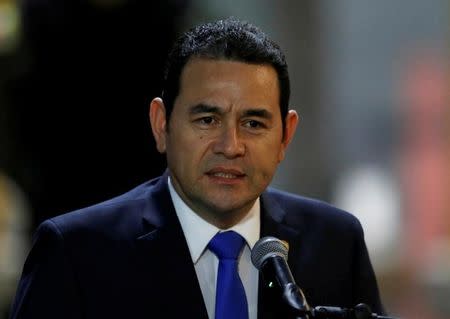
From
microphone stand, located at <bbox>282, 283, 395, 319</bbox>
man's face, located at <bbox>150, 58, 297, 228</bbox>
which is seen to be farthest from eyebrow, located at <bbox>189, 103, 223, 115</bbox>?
microphone stand, located at <bbox>282, 283, 395, 319</bbox>

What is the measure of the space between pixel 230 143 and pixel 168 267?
40 centimetres

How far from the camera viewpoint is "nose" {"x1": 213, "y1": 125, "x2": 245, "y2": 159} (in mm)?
3285

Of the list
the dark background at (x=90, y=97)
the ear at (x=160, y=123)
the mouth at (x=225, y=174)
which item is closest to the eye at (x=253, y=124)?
the mouth at (x=225, y=174)

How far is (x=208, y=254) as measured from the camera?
3492 millimetres

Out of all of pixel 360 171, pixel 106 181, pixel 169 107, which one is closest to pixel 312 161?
pixel 360 171

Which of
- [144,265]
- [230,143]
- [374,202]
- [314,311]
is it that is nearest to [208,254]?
[144,265]

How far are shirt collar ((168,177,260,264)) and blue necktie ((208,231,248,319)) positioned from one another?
0.07ft

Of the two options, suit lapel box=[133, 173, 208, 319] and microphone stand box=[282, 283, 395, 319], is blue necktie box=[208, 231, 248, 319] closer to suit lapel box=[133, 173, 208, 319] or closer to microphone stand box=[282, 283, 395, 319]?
suit lapel box=[133, 173, 208, 319]

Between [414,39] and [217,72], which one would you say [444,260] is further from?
[217,72]

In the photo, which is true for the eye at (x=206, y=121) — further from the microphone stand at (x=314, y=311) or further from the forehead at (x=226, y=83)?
the microphone stand at (x=314, y=311)

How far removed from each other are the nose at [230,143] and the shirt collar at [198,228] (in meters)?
0.28

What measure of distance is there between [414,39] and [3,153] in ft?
12.6

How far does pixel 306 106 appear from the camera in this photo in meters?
9.17

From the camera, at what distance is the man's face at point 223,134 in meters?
3.32
